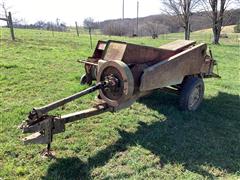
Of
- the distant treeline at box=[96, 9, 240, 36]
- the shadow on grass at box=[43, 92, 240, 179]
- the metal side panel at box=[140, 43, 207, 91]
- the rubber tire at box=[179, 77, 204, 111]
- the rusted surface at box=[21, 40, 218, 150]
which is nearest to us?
the rusted surface at box=[21, 40, 218, 150]

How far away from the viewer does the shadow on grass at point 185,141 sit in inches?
147

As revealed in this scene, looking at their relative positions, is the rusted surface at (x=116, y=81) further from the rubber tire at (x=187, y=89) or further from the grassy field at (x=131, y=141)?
the rubber tire at (x=187, y=89)

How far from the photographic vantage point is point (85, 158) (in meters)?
3.90

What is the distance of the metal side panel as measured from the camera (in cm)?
438

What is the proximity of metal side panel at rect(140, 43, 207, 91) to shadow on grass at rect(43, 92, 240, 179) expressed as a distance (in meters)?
0.72

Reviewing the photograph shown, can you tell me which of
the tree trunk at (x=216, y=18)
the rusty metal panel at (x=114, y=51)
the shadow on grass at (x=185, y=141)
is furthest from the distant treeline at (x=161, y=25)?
the rusty metal panel at (x=114, y=51)

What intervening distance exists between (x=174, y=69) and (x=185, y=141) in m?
1.17

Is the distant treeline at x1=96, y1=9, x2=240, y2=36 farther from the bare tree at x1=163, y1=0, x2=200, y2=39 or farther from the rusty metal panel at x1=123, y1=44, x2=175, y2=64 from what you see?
the rusty metal panel at x1=123, y1=44, x2=175, y2=64

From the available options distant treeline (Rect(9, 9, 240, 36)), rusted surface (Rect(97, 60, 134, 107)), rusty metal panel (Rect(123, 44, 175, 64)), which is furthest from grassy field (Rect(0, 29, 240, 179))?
distant treeline (Rect(9, 9, 240, 36))

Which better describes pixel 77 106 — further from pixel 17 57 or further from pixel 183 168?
pixel 17 57

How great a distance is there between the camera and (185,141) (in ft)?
14.6

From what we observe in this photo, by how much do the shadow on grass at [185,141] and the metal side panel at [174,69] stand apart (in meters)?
0.72

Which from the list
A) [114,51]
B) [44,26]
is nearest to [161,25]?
[44,26]

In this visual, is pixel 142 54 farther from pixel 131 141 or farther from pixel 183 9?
pixel 183 9
